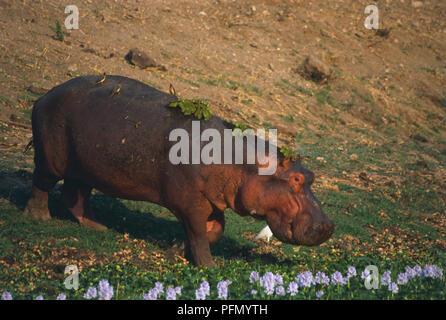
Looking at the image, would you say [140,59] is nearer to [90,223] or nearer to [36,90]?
[36,90]

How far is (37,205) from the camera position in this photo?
8.36 m

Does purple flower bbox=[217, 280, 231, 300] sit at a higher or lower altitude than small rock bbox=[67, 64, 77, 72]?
lower

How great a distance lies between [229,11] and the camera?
25.7 meters

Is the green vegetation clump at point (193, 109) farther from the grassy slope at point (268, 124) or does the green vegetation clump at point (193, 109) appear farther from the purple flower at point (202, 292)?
the purple flower at point (202, 292)

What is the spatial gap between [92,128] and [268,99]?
13.0 metres

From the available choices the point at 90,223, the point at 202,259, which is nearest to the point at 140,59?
the point at 90,223

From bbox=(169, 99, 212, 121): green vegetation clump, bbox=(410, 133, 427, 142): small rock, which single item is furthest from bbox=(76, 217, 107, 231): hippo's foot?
bbox=(410, 133, 427, 142): small rock

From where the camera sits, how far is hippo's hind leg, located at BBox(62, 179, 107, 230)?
27.6 feet

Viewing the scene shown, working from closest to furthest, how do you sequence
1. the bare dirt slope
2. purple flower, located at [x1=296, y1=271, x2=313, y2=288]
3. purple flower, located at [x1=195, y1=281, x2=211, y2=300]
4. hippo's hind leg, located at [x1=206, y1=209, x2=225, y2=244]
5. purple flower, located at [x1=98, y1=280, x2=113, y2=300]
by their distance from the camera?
purple flower, located at [x1=98, y1=280, x2=113, y2=300]
purple flower, located at [x1=195, y1=281, x2=211, y2=300]
purple flower, located at [x1=296, y1=271, x2=313, y2=288]
hippo's hind leg, located at [x1=206, y1=209, x2=225, y2=244]
the bare dirt slope

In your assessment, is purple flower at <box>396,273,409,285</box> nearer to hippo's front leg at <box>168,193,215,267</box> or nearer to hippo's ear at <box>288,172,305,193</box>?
hippo's ear at <box>288,172,305,193</box>

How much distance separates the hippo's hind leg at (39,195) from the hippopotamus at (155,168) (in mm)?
79

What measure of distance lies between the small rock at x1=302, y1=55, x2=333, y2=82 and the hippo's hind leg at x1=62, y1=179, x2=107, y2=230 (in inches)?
613

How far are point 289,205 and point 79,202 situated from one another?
12.2 ft
